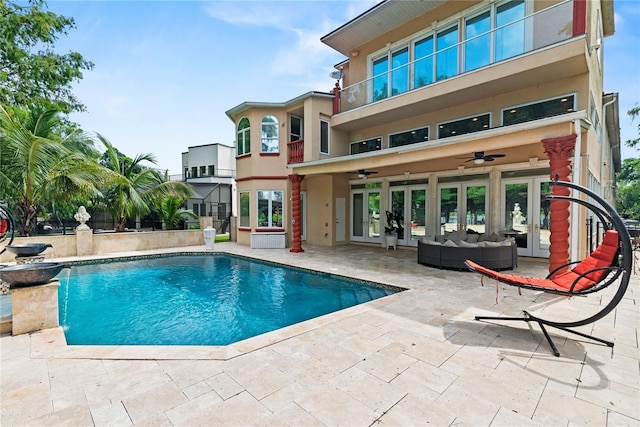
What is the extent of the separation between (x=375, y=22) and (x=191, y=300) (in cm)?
1252

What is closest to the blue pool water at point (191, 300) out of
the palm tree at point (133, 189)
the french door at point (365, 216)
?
the palm tree at point (133, 189)

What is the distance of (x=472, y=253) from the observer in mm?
8797

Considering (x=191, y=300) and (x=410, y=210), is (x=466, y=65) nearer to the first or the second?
(x=410, y=210)

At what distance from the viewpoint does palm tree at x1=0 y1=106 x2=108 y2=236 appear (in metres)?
9.88

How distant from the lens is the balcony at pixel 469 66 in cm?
859

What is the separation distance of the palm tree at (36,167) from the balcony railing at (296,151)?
7.87m

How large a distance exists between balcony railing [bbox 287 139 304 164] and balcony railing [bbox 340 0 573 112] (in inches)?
111

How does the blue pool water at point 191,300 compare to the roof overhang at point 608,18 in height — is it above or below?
below

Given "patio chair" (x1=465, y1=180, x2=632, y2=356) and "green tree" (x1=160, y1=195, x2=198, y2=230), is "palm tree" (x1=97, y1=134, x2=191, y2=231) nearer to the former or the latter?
"green tree" (x1=160, y1=195, x2=198, y2=230)

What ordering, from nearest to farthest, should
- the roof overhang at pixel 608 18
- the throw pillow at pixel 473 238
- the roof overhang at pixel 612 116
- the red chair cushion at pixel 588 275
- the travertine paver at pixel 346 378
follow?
the travertine paver at pixel 346 378, the red chair cushion at pixel 588 275, the throw pillow at pixel 473 238, the roof overhang at pixel 608 18, the roof overhang at pixel 612 116

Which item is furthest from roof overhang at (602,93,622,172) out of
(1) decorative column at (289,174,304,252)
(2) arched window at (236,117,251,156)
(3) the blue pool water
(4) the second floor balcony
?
(2) arched window at (236,117,251,156)

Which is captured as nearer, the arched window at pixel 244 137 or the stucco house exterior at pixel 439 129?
the stucco house exterior at pixel 439 129

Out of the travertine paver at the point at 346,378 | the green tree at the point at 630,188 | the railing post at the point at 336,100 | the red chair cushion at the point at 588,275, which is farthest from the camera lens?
the green tree at the point at 630,188

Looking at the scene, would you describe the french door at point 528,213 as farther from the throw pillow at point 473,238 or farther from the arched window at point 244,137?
the arched window at point 244,137
